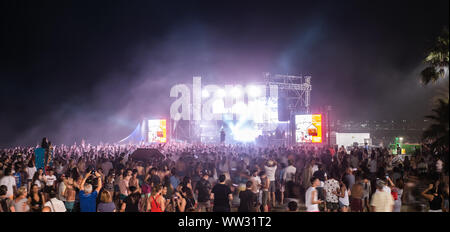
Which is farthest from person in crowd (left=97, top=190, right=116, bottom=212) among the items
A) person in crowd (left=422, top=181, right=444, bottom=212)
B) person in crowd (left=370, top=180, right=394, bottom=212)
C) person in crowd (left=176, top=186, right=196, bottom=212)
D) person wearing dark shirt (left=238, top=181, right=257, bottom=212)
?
person in crowd (left=422, top=181, right=444, bottom=212)

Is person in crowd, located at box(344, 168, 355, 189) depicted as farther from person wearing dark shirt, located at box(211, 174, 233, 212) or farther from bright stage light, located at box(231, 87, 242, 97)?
bright stage light, located at box(231, 87, 242, 97)

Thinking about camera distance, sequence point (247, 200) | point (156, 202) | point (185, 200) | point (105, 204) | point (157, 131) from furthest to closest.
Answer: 1. point (157, 131)
2. point (185, 200)
3. point (247, 200)
4. point (156, 202)
5. point (105, 204)

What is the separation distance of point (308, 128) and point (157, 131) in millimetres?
16009

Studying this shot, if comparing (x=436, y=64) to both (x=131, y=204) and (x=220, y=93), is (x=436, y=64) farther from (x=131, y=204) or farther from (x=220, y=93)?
(x=220, y=93)

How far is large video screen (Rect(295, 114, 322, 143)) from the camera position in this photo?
28.9 meters

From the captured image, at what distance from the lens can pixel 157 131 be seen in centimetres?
3600

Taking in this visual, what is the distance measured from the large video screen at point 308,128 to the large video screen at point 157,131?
46.0 feet

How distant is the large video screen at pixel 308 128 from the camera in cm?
2889

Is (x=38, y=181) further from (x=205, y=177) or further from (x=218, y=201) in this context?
(x=218, y=201)

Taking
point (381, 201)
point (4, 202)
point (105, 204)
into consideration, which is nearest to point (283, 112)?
point (381, 201)

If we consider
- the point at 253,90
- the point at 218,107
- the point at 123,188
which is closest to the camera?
the point at 123,188

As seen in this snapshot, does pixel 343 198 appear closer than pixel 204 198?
Yes

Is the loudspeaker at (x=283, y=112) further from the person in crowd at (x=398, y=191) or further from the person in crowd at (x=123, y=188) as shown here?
the person in crowd at (x=123, y=188)

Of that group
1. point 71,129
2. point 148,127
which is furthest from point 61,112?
point 148,127
